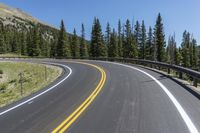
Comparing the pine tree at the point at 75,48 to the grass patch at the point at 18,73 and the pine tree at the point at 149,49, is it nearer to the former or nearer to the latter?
the pine tree at the point at 149,49

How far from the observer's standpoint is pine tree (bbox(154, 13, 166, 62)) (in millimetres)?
76938

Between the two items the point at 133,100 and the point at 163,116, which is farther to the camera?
the point at 133,100

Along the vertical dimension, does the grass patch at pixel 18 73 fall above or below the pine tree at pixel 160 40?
below

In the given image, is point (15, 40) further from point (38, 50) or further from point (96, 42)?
point (96, 42)

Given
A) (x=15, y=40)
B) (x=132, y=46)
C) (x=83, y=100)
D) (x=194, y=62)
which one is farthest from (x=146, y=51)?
(x=83, y=100)

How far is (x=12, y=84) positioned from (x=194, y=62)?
7377cm

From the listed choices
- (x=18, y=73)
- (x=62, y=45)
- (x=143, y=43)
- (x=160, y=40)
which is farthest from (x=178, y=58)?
(x=18, y=73)

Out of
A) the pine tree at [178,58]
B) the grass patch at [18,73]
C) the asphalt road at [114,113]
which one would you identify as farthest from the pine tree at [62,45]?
the asphalt road at [114,113]

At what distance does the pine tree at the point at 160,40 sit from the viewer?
76.9 metres

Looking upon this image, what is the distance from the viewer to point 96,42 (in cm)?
8088

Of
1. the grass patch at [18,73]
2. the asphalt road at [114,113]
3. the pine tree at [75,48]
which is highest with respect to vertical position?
the pine tree at [75,48]

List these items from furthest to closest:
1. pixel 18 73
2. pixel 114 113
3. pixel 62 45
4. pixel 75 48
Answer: pixel 75 48 → pixel 62 45 → pixel 18 73 → pixel 114 113

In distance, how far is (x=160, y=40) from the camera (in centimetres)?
7888

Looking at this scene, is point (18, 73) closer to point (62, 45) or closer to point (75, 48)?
point (62, 45)
